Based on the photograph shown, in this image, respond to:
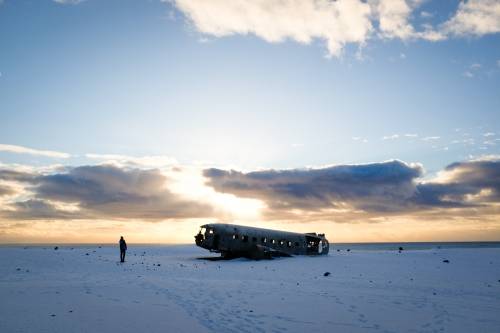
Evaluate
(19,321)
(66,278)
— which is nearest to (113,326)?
(19,321)

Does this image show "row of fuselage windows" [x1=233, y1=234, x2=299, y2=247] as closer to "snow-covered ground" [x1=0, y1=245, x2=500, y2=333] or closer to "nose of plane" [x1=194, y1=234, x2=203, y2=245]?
"nose of plane" [x1=194, y1=234, x2=203, y2=245]

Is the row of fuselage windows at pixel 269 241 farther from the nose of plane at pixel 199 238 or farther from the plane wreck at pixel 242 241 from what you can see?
the nose of plane at pixel 199 238

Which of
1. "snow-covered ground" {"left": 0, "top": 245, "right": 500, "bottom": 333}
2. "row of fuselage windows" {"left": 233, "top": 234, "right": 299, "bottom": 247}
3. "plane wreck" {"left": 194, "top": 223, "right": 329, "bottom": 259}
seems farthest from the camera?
"row of fuselage windows" {"left": 233, "top": 234, "right": 299, "bottom": 247}

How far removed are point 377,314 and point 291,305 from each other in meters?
3.20

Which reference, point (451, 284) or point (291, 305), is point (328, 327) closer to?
point (291, 305)

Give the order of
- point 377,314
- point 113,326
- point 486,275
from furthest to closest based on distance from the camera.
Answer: point 486,275 → point 377,314 → point 113,326

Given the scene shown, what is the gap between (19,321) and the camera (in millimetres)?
11281

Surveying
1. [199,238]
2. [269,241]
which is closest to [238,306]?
[199,238]

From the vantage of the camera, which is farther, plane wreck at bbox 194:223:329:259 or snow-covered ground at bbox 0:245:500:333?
plane wreck at bbox 194:223:329:259

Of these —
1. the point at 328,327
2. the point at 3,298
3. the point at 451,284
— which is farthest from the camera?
the point at 451,284

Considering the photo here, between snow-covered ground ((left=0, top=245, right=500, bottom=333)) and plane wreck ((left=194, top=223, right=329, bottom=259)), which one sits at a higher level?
plane wreck ((left=194, top=223, right=329, bottom=259))

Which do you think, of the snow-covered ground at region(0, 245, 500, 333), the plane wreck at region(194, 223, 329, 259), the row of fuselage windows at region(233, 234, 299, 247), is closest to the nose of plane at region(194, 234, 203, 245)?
the plane wreck at region(194, 223, 329, 259)

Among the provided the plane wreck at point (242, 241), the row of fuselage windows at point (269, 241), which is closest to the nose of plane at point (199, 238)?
the plane wreck at point (242, 241)

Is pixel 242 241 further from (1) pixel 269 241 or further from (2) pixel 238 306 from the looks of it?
(2) pixel 238 306
